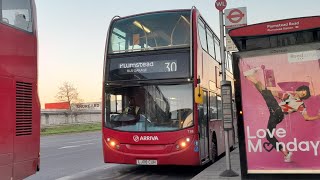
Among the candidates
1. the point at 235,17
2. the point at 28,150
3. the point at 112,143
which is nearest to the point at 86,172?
the point at 112,143

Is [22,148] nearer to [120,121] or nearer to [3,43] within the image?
[3,43]

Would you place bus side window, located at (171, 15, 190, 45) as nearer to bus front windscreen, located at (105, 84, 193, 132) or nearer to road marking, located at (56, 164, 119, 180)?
bus front windscreen, located at (105, 84, 193, 132)

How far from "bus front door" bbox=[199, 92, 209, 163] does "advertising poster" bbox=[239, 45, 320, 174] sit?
3.46m

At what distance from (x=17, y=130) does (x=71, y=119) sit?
4965 centimetres

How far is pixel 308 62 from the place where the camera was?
7461mm

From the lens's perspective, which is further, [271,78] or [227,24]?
[227,24]

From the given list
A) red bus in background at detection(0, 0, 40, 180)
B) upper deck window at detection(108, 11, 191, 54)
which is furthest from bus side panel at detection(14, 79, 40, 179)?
upper deck window at detection(108, 11, 191, 54)

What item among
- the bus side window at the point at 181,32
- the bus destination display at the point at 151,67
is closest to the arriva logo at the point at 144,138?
the bus destination display at the point at 151,67

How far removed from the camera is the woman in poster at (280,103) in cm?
764

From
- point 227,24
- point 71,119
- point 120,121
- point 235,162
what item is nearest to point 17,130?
point 120,121

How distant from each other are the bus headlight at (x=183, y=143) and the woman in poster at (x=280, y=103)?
3.24 m

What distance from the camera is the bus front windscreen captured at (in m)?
11.0

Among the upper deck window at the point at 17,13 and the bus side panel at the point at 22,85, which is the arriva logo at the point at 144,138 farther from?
the upper deck window at the point at 17,13

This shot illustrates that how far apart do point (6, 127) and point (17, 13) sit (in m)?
2.03
